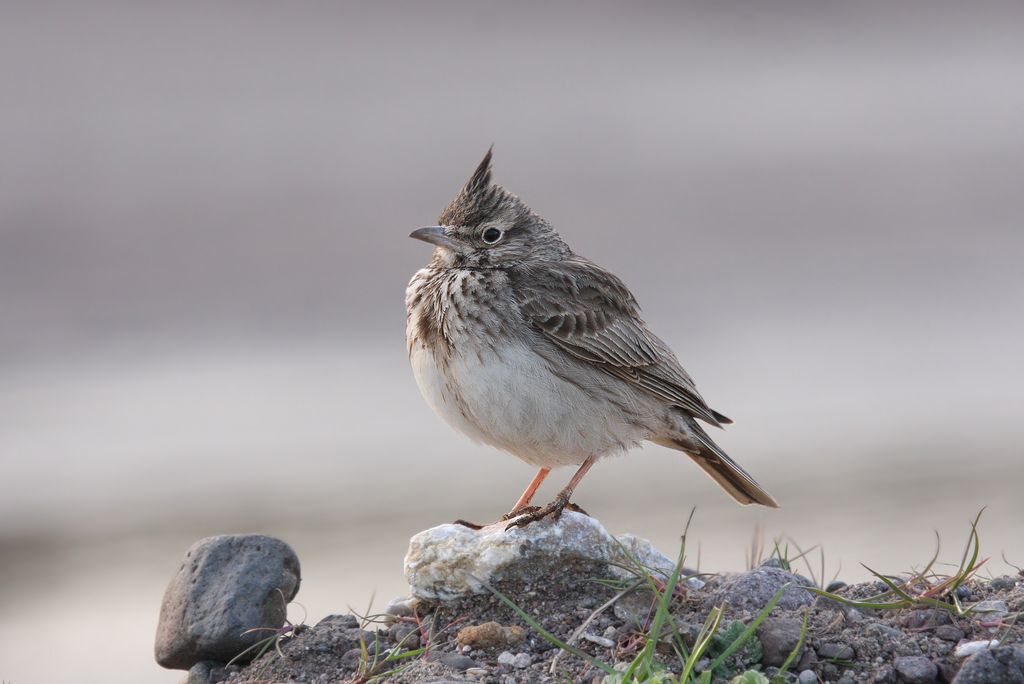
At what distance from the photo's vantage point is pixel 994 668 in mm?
5031

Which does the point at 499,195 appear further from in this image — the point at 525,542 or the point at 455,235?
the point at 525,542

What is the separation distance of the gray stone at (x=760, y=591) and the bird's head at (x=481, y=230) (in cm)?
216

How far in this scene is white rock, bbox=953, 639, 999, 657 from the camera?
5309mm

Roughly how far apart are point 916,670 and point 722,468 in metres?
2.75

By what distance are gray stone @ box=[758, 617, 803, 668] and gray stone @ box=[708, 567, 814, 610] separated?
1.46 feet

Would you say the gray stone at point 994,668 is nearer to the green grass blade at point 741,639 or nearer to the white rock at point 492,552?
the green grass blade at point 741,639

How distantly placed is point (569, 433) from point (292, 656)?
167 centimetres

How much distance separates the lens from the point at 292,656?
6.12m

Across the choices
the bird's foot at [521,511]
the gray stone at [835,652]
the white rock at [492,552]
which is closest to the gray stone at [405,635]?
the white rock at [492,552]

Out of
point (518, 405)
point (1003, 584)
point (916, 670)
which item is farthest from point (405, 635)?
point (1003, 584)

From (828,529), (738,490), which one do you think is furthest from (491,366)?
(828,529)

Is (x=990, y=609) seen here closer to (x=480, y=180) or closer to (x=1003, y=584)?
(x=1003, y=584)

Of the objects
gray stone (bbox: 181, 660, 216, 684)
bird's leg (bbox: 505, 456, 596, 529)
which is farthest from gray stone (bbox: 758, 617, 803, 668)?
gray stone (bbox: 181, 660, 216, 684)

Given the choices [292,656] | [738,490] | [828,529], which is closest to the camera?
[292,656]
